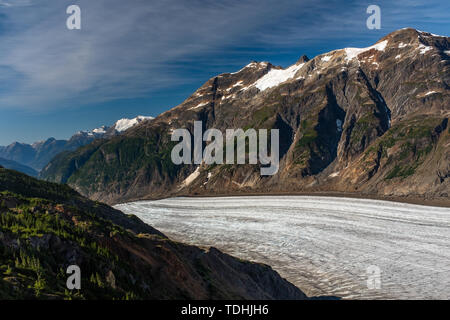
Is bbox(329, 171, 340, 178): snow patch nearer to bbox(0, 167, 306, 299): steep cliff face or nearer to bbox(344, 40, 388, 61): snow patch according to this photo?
bbox(344, 40, 388, 61): snow patch

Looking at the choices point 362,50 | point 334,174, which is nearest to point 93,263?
point 334,174

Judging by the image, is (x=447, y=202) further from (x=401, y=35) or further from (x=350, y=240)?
(x=401, y=35)

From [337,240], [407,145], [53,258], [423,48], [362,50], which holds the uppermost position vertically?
[362,50]

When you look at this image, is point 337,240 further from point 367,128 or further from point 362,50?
point 362,50

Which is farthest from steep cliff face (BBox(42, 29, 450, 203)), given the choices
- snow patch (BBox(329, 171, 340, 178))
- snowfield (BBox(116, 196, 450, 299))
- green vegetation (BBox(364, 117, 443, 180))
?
snowfield (BBox(116, 196, 450, 299))
